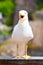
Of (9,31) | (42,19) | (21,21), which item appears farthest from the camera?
(9,31)

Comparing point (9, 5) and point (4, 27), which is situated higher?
point (9, 5)

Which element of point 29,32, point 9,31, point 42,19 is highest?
point 29,32

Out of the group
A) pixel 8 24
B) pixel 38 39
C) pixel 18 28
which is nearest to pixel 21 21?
pixel 18 28

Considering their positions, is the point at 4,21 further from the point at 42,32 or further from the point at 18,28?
the point at 18,28

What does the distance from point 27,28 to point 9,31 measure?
4.15 meters

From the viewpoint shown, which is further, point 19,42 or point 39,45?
point 39,45

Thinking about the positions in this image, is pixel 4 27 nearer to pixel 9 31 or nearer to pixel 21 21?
pixel 9 31

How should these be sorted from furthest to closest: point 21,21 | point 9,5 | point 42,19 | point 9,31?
point 9,5
point 9,31
point 42,19
point 21,21

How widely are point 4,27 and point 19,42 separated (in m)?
4.30

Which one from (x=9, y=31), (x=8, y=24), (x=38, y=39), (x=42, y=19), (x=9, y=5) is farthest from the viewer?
(x=9, y=5)

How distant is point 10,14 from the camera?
563 cm

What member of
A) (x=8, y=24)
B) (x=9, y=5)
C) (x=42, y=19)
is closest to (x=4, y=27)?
(x=8, y=24)

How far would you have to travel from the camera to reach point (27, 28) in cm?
100

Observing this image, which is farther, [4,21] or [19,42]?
[4,21]
